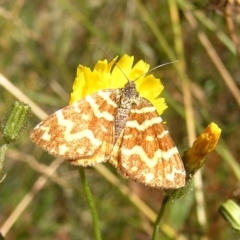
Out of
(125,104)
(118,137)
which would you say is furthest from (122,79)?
(118,137)

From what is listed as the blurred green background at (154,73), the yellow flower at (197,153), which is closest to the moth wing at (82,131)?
Answer: the yellow flower at (197,153)

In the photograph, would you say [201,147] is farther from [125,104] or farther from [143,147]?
[125,104]

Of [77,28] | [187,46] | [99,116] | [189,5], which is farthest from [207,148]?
[77,28]

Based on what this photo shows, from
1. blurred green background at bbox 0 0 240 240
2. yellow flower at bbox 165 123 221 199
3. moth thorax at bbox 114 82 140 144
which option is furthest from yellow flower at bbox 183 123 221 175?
blurred green background at bbox 0 0 240 240

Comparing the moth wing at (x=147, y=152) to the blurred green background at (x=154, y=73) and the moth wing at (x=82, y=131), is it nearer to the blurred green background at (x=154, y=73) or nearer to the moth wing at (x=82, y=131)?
the moth wing at (x=82, y=131)

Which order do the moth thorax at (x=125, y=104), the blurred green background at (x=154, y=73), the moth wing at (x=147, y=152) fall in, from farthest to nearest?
the blurred green background at (x=154, y=73) → the moth thorax at (x=125, y=104) → the moth wing at (x=147, y=152)

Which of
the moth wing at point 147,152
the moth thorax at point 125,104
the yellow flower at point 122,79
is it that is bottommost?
the moth wing at point 147,152
